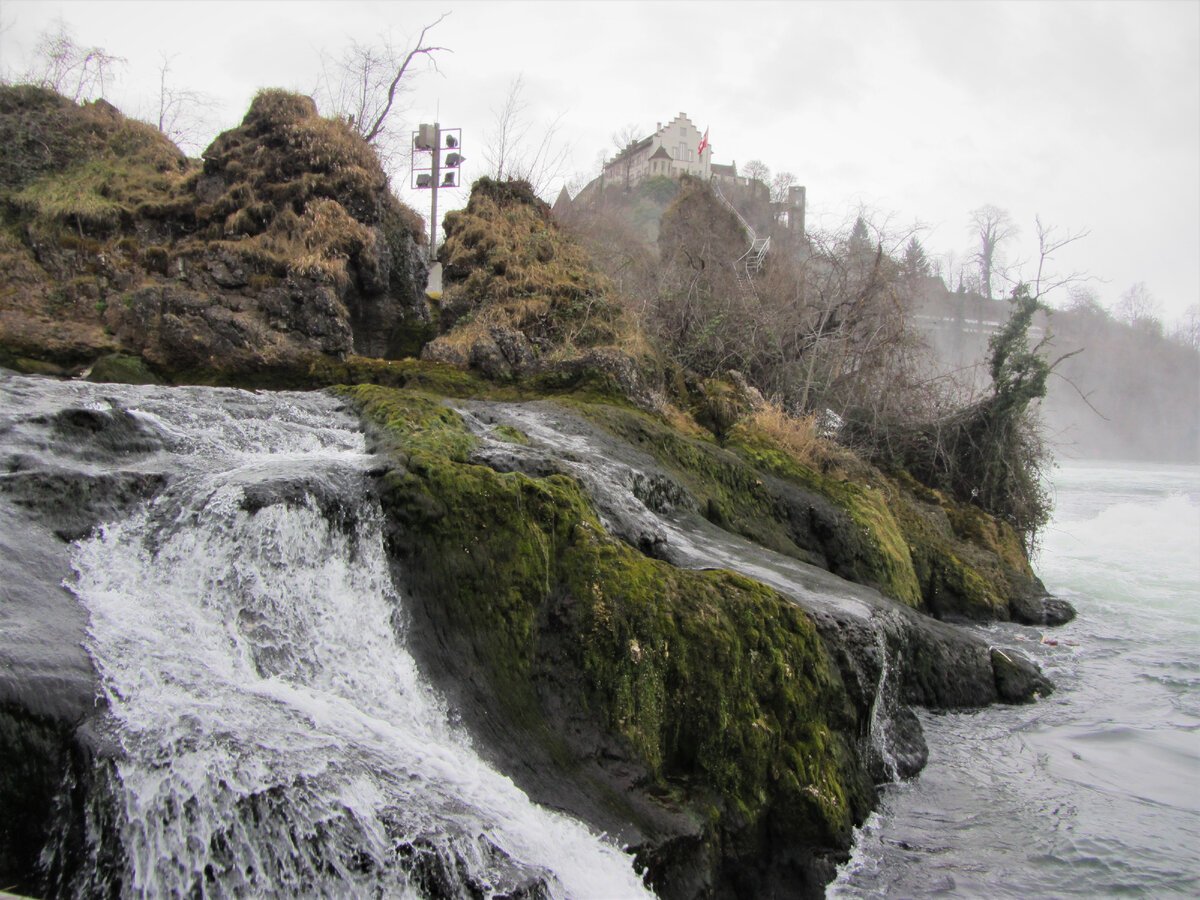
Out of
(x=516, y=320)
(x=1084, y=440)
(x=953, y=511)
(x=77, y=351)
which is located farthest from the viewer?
(x=1084, y=440)

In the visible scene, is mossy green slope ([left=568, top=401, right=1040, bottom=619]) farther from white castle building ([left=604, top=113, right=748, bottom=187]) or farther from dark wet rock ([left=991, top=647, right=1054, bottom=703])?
white castle building ([left=604, top=113, right=748, bottom=187])

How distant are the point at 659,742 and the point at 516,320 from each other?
291 inches

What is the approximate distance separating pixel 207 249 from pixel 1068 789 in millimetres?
10293

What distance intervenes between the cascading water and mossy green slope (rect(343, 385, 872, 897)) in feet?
1.28

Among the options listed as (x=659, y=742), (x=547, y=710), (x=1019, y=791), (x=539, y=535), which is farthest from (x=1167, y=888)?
(x=539, y=535)

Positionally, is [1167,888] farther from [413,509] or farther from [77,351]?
[77,351]

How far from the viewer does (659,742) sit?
4562mm

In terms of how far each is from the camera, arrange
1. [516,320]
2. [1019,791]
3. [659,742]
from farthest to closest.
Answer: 1. [516,320]
2. [1019,791]
3. [659,742]

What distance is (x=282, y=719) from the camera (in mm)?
3662

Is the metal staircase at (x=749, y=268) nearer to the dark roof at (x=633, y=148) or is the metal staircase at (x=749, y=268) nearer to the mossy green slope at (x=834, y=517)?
the mossy green slope at (x=834, y=517)

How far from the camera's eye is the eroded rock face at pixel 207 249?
9.08 meters

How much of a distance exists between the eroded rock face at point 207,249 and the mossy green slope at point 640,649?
16.3ft

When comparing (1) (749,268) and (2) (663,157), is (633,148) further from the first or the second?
(1) (749,268)

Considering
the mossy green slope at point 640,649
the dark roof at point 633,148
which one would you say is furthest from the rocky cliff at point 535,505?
the dark roof at point 633,148
